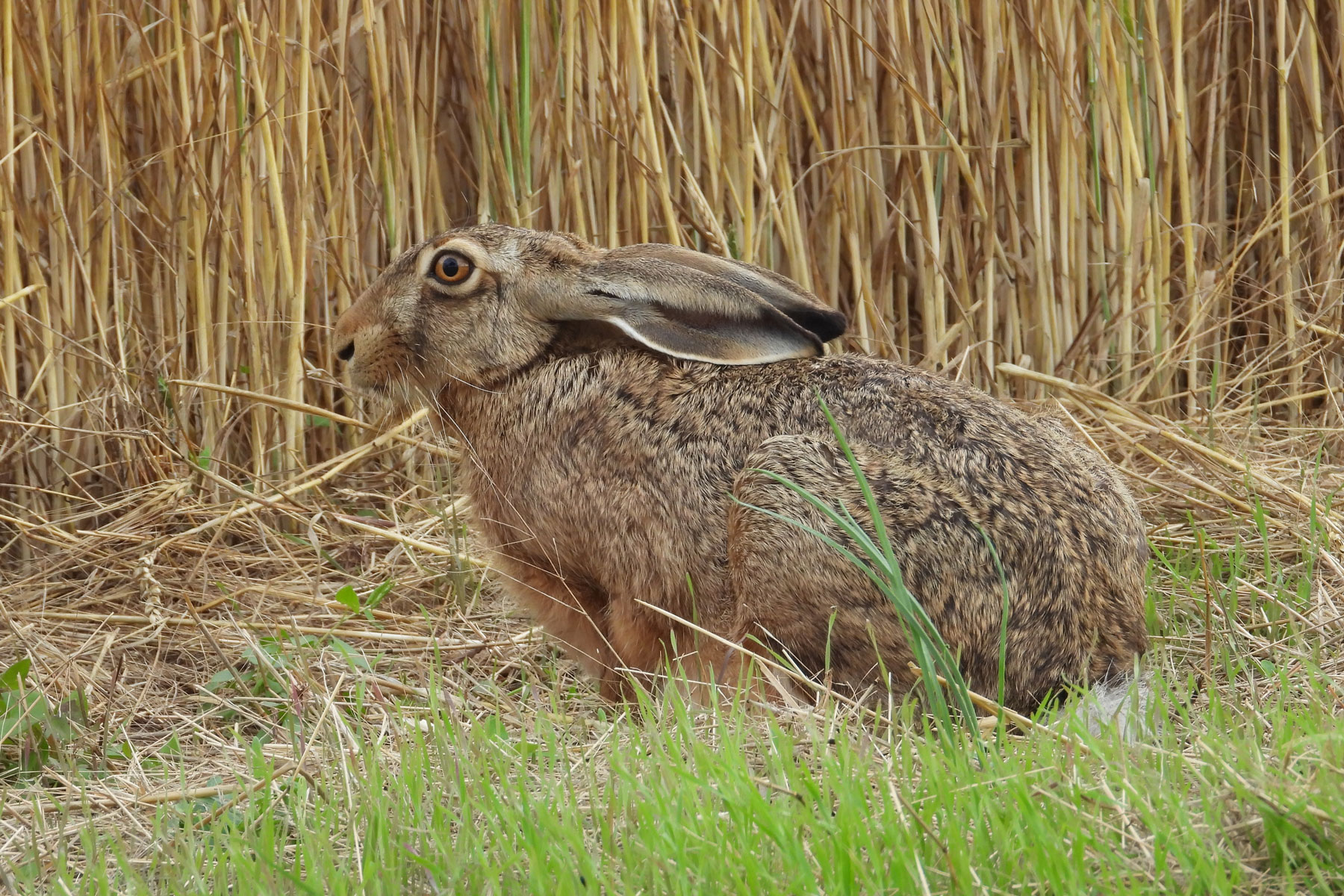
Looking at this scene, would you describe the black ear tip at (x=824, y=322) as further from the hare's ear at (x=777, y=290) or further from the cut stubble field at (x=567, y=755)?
the cut stubble field at (x=567, y=755)

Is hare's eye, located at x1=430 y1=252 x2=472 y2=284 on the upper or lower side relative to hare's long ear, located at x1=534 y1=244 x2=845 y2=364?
upper

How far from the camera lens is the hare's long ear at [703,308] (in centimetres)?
364

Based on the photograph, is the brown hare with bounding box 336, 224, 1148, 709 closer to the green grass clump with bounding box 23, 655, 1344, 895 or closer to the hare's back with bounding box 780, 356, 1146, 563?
the hare's back with bounding box 780, 356, 1146, 563

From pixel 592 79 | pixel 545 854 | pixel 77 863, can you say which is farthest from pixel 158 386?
pixel 545 854

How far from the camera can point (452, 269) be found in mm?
4000

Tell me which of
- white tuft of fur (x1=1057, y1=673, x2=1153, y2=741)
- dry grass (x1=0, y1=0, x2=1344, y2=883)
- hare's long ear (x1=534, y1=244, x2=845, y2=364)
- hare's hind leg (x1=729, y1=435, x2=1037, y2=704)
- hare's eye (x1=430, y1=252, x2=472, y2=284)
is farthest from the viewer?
dry grass (x1=0, y1=0, x2=1344, y2=883)

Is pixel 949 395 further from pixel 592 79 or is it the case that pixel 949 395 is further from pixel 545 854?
pixel 592 79

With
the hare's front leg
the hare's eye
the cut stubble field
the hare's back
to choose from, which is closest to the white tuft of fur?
the cut stubble field

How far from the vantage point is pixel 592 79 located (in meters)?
5.12

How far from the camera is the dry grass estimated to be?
183 inches

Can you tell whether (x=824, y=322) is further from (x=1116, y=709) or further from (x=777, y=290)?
(x=1116, y=709)

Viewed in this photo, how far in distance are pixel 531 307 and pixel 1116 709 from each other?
189 cm

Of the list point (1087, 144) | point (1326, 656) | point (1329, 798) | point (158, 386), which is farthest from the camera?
point (1087, 144)

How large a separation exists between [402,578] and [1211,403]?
9.04ft
